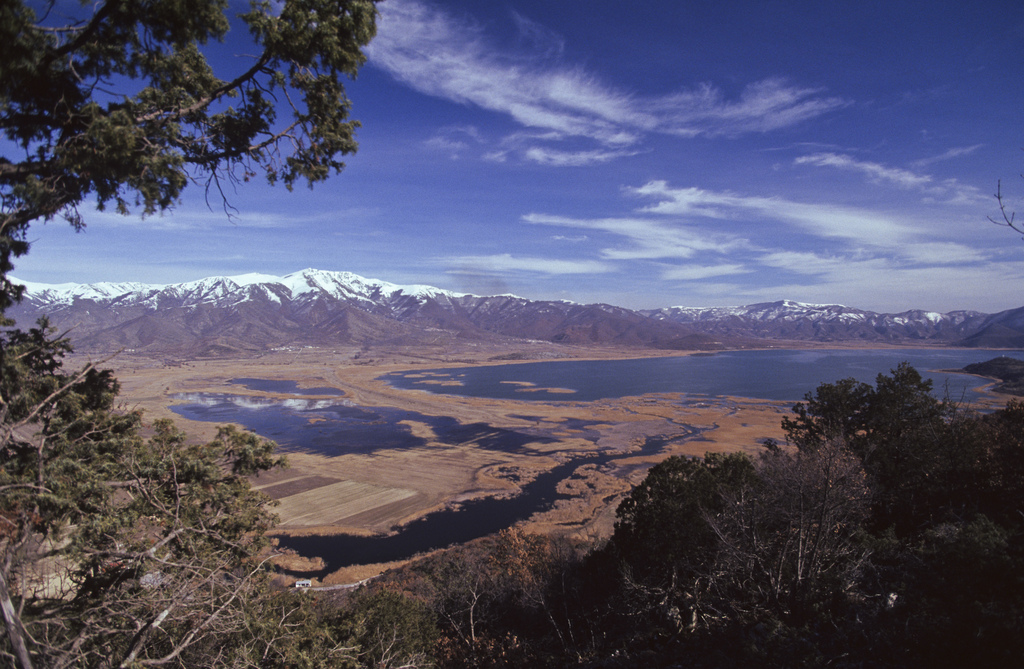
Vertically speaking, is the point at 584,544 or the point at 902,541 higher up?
the point at 902,541

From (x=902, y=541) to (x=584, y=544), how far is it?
1256 cm

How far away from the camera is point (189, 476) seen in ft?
27.1

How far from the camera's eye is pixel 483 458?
3903 cm

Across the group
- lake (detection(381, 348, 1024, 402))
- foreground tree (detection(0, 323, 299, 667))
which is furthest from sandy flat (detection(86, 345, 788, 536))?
lake (detection(381, 348, 1024, 402))

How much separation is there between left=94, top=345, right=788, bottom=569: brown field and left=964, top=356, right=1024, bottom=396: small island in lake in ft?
140

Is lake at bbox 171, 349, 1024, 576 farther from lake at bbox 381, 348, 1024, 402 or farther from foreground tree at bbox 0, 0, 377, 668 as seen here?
foreground tree at bbox 0, 0, 377, 668

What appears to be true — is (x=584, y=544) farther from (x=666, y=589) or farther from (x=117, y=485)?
(x=117, y=485)

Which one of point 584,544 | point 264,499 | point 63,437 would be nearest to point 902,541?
point 584,544

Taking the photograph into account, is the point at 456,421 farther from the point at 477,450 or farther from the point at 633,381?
the point at 633,381

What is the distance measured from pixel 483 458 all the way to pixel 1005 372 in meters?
114

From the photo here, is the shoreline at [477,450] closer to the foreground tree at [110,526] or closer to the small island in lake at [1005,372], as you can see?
the foreground tree at [110,526]

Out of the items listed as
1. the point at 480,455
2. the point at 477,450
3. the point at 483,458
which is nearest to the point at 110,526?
the point at 483,458

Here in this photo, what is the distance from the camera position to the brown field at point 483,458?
27203 mm

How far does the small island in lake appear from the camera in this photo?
7238 cm
